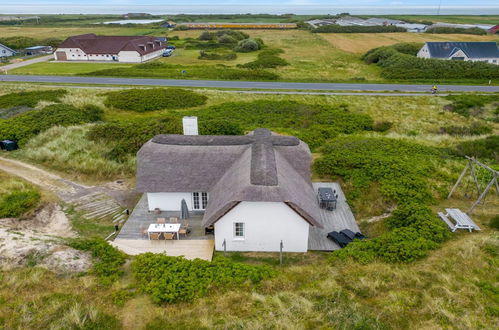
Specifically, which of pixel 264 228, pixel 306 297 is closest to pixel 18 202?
pixel 264 228

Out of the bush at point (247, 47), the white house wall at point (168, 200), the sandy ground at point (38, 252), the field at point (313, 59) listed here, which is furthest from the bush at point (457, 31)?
the sandy ground at point (38, 252)

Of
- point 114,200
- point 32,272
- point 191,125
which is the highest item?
point 191,125

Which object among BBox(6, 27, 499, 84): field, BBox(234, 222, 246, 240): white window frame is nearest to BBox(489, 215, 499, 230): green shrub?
BBox(234, 222, 246, 240): white window frame

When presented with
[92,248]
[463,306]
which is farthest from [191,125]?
[463,306]

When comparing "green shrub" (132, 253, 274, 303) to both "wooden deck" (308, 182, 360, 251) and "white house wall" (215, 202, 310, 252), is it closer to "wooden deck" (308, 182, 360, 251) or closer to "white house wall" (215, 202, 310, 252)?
"white house wall" (215, 202, 310, 252)

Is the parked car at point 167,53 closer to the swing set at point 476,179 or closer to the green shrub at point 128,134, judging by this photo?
the green shrub at point 128,134

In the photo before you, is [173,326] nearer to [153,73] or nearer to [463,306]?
[463,306]
